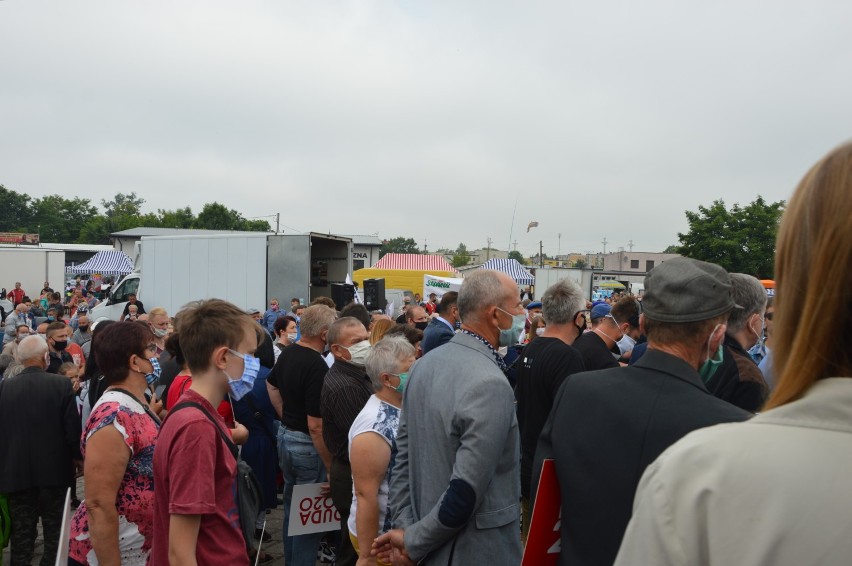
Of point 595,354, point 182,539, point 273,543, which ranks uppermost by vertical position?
point 595,354

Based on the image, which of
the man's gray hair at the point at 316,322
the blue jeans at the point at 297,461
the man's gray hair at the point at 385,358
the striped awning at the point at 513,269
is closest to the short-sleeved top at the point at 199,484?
the man's gray hair at the point at 385,358

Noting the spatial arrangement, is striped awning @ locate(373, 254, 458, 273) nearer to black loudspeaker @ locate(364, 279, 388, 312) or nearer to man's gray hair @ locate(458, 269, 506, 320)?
black loudspeaker @ locate(364, 279, 388, 312)

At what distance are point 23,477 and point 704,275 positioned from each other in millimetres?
4982

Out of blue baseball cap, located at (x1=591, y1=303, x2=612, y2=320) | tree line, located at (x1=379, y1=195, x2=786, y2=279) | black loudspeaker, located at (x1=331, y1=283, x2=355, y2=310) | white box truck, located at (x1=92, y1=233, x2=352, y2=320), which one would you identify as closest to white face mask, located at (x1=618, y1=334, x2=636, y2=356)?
blue baseball cap, located at (x1=591, y1=303, x2=612, y2=320)

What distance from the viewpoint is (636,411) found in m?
1.90

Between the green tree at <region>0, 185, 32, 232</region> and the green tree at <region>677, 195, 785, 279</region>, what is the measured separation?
106 m

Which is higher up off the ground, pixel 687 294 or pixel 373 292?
pixel 687 294

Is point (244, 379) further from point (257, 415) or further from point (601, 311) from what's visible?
point (601, 311)

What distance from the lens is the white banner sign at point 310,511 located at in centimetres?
445

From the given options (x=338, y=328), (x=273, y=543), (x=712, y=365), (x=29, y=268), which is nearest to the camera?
(x=712, y=365)

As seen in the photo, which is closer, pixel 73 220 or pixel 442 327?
pixel 442 327

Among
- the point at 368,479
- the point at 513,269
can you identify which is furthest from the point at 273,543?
the point at 513,269

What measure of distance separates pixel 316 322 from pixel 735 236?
42838mm

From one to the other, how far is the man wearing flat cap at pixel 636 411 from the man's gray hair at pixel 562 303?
2.50 meters
